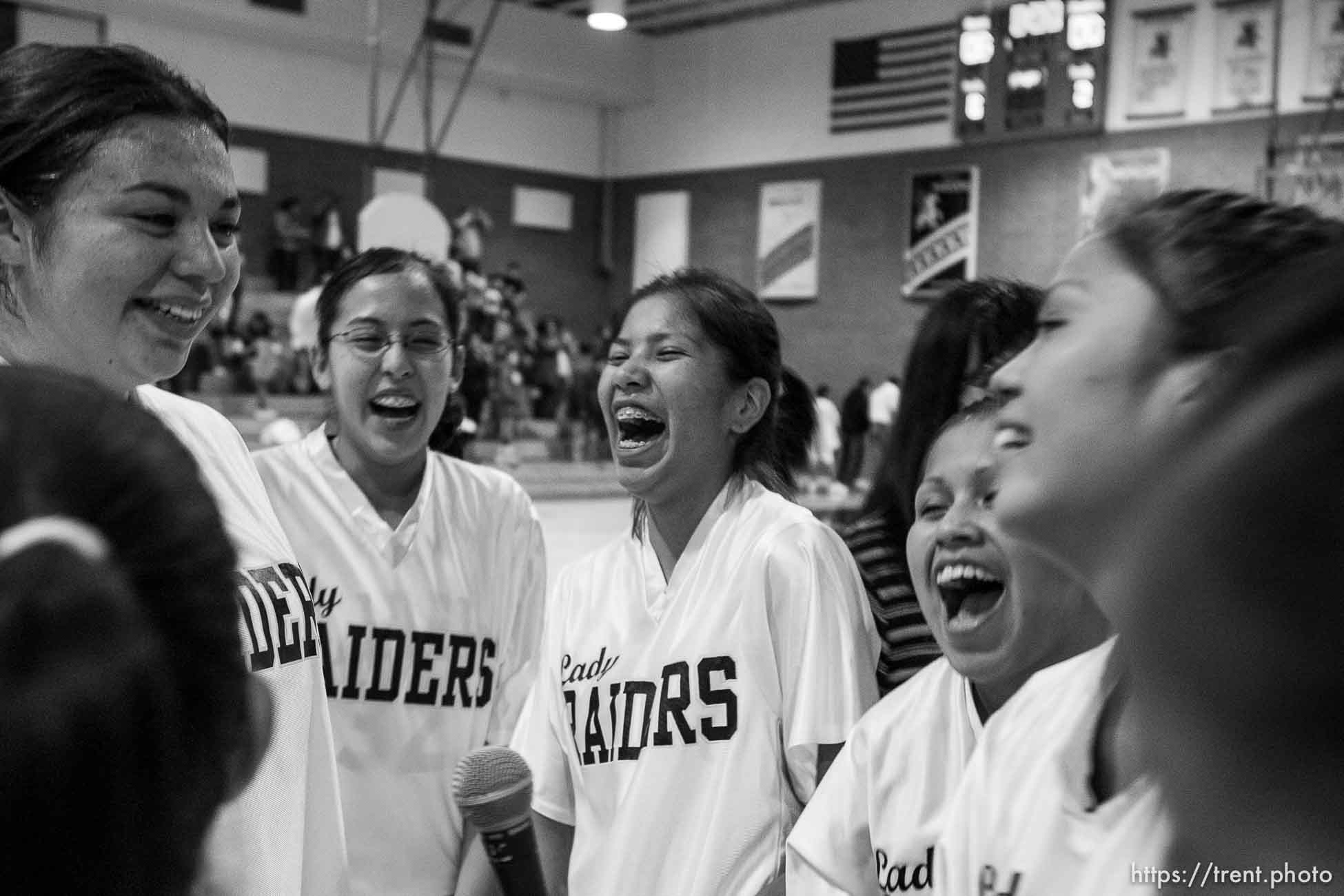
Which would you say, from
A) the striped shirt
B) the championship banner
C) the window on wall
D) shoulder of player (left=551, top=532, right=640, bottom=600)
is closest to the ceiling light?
the window on wall

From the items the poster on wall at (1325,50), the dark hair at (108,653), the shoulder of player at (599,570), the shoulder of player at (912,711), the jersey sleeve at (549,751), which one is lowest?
the jersey sleeve at (549,751)

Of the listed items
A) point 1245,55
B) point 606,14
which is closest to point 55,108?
point 606,14

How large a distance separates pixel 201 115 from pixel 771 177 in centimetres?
1867

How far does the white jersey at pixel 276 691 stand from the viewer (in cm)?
181

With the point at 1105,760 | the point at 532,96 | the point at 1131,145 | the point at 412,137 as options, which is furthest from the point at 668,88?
the point at 1105,760

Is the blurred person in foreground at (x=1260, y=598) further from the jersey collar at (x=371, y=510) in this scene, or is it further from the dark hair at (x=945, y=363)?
the jersey collar at (x=371, y=510)

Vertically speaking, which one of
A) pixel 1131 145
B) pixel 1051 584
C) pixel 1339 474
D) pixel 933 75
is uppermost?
pixel 933 75

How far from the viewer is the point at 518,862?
4.02 feet

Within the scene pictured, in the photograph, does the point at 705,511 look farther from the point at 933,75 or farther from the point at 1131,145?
the point at 933,75

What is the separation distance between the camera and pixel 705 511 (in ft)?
8.34

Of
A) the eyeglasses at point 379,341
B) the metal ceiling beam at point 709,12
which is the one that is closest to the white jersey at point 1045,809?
the eyeglasses at point 379,341

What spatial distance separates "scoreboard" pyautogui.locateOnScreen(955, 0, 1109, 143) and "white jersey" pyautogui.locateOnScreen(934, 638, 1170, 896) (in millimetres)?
15264

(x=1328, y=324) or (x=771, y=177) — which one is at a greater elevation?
(x=771, y=177)

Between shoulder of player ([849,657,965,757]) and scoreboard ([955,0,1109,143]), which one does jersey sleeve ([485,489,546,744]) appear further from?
scoreboard ([955,0,1109,143])
